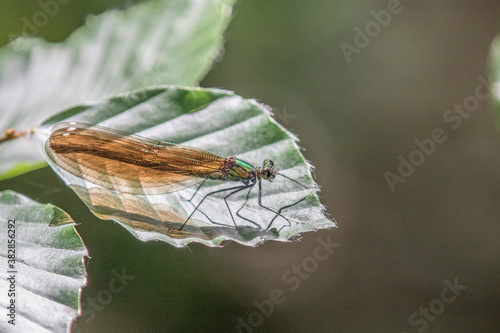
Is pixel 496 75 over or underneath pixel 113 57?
over

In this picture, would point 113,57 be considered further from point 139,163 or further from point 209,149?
point 209,149

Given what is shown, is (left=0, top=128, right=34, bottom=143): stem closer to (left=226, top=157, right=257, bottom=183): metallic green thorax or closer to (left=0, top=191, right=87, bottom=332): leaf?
(left=0, top=191, right=87, bottom=332): leaf

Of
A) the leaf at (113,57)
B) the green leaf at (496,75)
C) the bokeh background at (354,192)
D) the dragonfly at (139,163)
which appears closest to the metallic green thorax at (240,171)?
the dragonfly at (139,163)

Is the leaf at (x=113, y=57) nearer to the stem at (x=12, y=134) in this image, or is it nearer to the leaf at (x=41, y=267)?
the stem at (x=12, y=134)

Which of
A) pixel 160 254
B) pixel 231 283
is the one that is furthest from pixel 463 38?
pixel 160 254

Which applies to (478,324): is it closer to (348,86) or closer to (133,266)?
(348,86)

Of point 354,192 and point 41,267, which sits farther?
point 354,192

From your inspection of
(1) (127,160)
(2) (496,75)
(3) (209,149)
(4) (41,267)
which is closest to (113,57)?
(1) (127,160)
